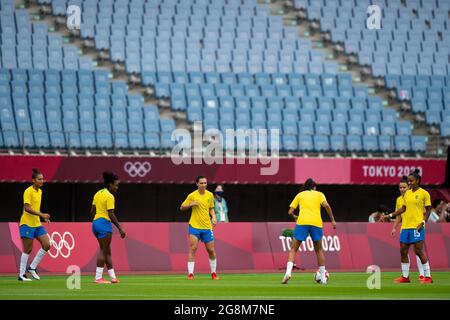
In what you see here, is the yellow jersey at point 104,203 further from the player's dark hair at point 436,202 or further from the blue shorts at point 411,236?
the player's dark hair at point 436,202

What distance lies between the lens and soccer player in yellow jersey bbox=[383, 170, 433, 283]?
76.4 ft

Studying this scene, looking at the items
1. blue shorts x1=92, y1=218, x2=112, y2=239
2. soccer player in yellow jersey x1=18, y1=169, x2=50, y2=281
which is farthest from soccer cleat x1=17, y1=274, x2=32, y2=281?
blue shorts x1=92, y1=218, x2=112, y2=239

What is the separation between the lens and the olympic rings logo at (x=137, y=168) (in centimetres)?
3338

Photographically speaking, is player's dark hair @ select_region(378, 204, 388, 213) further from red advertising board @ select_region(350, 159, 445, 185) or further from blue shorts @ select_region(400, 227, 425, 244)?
blue shorts @ select_region(400, 227, 425, 244)

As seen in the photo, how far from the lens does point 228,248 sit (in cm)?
2895

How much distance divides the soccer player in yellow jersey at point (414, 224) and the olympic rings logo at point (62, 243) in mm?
8247

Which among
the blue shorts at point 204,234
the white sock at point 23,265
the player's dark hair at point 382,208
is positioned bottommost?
the white sock at point 23,265

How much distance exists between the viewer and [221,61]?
134ft

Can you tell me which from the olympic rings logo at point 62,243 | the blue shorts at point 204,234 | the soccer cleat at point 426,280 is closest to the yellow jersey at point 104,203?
the blue shorts at point 204,234

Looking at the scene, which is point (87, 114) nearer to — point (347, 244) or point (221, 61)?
point (221, 61)

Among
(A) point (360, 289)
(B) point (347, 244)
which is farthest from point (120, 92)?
(A) point (360, 289)

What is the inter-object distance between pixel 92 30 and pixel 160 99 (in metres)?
4.25

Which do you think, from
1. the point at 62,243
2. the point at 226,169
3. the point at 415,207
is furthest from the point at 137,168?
the point at 415,207
